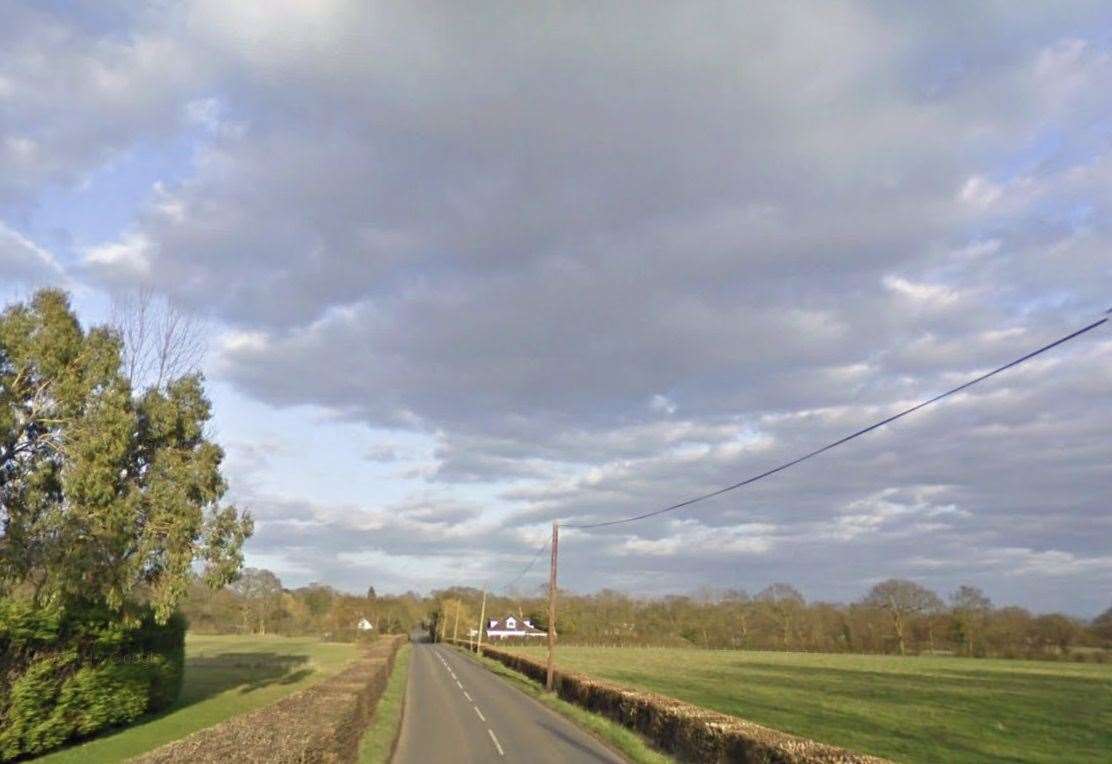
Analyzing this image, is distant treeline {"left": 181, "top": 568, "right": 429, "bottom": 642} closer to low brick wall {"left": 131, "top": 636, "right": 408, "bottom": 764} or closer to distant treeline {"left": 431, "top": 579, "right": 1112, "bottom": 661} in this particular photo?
distant treeline {"left": 431, "top": 579, "right": 1112, "bottom": 661}

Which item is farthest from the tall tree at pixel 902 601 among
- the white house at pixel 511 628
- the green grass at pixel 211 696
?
the green grass at pixel 211 696

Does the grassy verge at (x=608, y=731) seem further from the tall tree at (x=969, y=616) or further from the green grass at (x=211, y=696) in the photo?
the tall tree at (x=969, y=616)

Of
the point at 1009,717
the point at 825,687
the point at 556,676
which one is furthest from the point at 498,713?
the point at 825,687

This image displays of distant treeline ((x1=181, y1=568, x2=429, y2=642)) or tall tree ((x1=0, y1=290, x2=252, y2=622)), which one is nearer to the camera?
tall tree ((x1=0, y1=290, x2=252, y2=622))

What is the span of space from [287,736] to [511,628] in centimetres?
18130

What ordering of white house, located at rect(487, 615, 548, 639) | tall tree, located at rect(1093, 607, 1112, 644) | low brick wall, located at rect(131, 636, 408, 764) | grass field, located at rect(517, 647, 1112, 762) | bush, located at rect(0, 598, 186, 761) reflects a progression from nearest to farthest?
1. low brick wall, located at rect(131, 636, 408, 764)
2. bush, located at rect(0, 598, 186, 761)
3. grass field, located at rect(517, 647, 1112, 762)
4. tall tree, located at rect(1093, 607, 1112, 644)
5. white house, located at rect(487, 615, 548, 639)

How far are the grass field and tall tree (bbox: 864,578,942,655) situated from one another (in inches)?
2662

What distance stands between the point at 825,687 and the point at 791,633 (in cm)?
10074

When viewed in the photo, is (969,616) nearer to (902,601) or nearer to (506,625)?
(902,601)

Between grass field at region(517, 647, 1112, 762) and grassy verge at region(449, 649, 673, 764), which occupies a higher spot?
grassy verge at region(449, 649, 673, 764)

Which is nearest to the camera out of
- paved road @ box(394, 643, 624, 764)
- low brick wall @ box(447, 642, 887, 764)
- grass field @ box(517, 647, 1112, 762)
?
low brick wall @ box(447, 642, 887, 764)

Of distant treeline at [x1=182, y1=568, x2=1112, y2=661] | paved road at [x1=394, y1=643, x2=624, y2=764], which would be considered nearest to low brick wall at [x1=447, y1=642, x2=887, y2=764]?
paved road at [x1=394, y1=643, x2=624, y2=764]

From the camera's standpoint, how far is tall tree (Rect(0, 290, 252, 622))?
74.5ft

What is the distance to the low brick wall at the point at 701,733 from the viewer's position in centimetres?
1349
